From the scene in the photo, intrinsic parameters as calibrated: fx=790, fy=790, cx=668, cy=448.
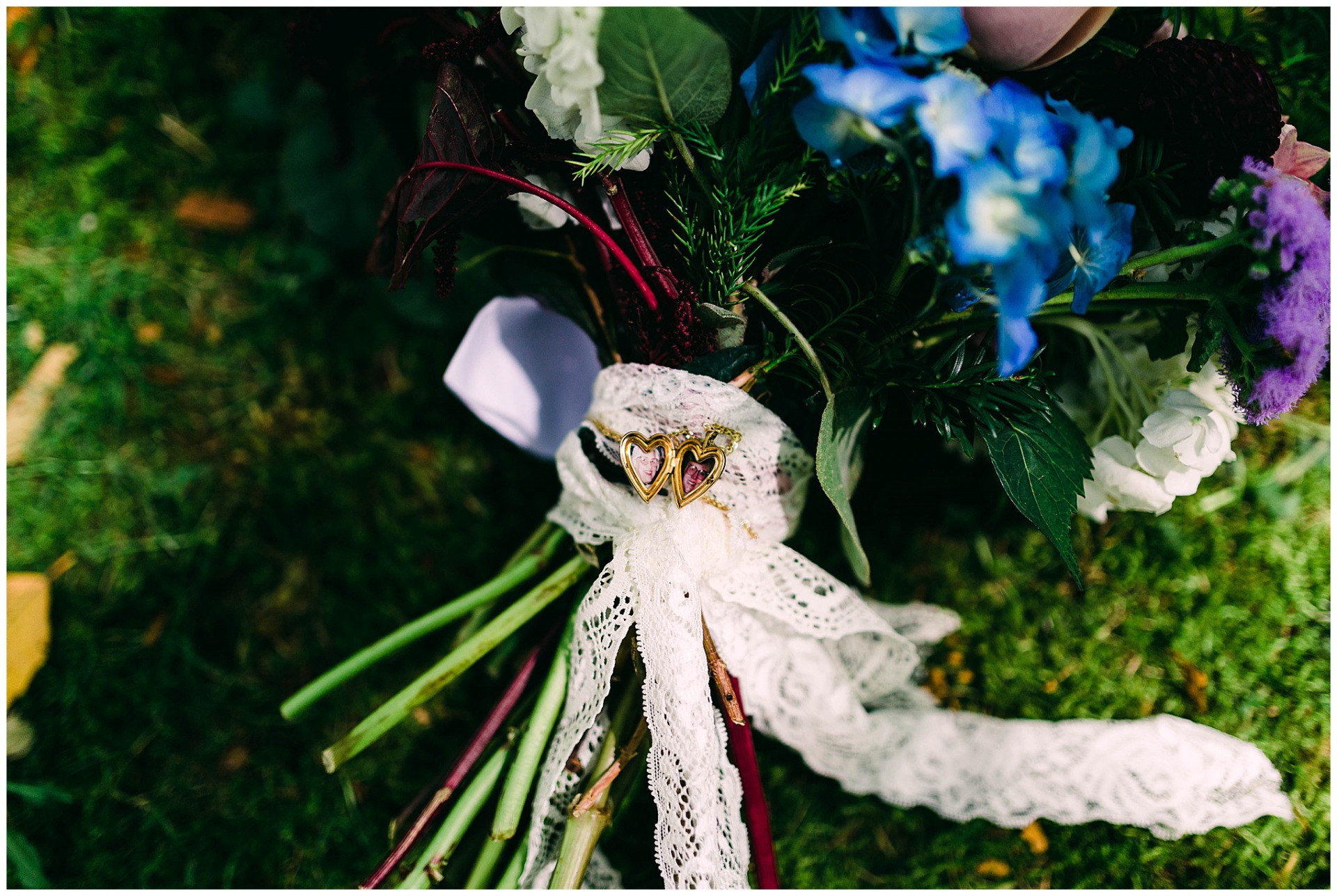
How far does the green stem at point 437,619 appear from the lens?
37.0 inches

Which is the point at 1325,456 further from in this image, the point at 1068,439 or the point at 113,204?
the point at 113,204

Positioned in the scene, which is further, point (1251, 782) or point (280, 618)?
point (280, 618)

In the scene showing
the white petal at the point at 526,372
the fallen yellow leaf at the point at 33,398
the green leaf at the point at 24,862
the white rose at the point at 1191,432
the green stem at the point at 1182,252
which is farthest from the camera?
the fallen yellow leaf at the point at 33,398

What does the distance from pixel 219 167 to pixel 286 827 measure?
1.05m

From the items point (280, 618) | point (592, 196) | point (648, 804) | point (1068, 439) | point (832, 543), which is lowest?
point (648, 804)

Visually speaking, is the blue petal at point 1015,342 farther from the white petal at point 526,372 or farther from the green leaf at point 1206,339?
the white petal at point 526,372

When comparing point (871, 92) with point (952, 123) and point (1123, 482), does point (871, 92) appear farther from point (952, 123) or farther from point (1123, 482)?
point (1123, 482)

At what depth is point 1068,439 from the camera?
0.74m

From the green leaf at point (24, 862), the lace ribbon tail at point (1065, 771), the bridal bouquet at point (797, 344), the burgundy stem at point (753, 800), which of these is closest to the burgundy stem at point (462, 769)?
the bridal bouquet at point (797, 344)

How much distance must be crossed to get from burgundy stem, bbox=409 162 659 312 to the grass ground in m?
0.53

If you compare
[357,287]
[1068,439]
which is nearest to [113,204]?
[357,287]

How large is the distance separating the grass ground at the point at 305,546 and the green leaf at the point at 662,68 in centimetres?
Result: 63

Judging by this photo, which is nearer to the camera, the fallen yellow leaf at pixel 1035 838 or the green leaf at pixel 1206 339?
the green leaf at pixel 1206 339

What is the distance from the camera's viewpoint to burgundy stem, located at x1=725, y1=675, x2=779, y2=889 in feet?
2.78
